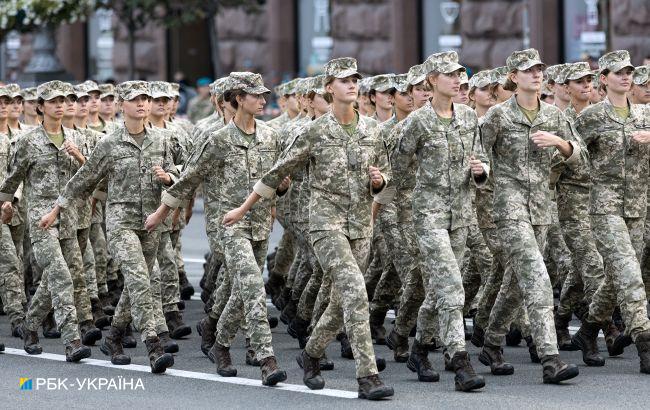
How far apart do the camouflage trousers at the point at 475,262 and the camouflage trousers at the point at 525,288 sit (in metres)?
1.52

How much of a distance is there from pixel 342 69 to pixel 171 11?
1905 centimetres

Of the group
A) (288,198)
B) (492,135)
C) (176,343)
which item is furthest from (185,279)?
(492,135)

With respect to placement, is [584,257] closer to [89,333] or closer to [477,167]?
[477,167]

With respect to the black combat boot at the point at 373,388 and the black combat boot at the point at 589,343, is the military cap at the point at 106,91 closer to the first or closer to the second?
the black combat boot at the point at 589,343

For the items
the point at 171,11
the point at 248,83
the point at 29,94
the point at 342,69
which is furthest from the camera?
the point at 171,11

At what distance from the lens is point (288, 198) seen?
1586cm

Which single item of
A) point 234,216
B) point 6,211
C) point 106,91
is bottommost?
point 6,211

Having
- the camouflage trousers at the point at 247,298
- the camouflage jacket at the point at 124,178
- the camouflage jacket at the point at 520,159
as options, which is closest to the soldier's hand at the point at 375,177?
the camouflage jacket at the point at 520,159

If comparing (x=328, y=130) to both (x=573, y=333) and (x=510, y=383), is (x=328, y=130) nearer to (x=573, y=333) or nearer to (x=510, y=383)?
(x=510, y=383)

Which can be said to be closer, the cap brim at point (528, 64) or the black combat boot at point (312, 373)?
the black combat boot at point (312, 373)

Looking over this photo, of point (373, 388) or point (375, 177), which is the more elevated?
point (375, 177)

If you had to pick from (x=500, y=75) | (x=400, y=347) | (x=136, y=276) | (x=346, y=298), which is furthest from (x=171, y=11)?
(x=346, y=298)

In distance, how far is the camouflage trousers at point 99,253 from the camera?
53.1 feet

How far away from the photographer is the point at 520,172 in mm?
12312
